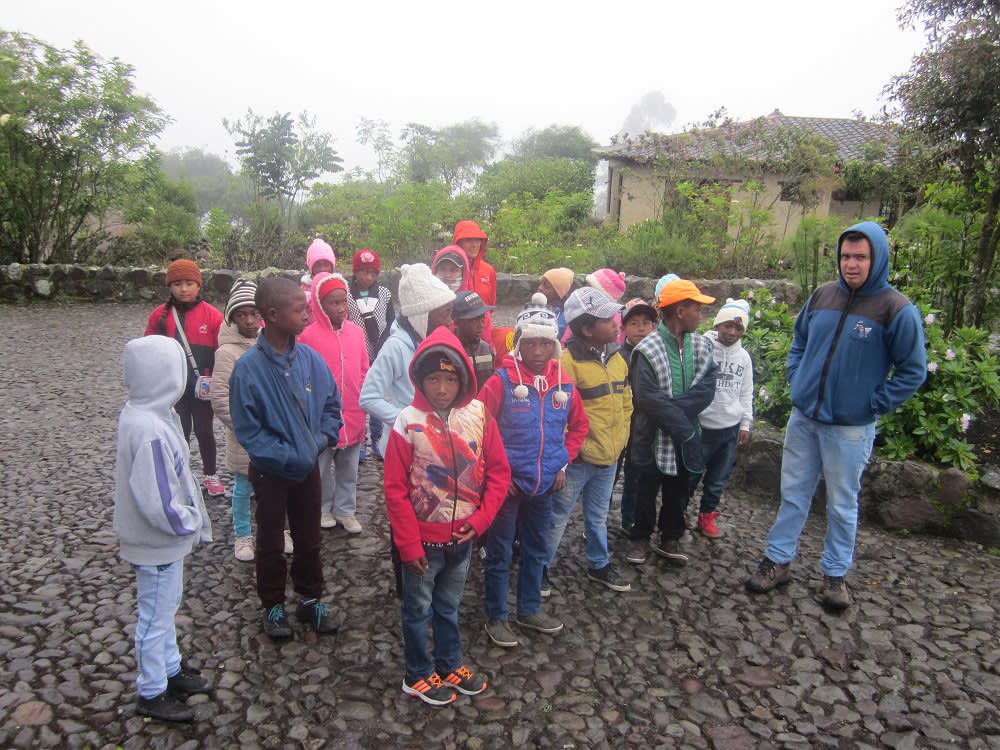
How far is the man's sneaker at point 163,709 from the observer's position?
104 inches

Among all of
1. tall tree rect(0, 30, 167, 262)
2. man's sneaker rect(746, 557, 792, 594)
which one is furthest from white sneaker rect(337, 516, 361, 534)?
tall tree rect(0, 30, 167, 262)

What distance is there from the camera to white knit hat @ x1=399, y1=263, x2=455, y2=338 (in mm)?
3594

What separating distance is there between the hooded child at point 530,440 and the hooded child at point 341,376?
49.3 inches

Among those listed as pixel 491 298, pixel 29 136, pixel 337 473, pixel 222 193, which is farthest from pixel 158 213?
pixel 222 193

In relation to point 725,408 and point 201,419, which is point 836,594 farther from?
point 201,419

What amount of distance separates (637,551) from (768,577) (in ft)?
2.44

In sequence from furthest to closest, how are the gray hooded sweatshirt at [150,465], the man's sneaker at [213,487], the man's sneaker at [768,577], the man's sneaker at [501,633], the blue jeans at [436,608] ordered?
1. the man's sneaker at [213,487]
2. the man's sneaker at [768,577]
3. the man's sneaker at [501,633]
4. the blue jeans at [436,608]
5. the gray hooded sweatshirt at [150,465]

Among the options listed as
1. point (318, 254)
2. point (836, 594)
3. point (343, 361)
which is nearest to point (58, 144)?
point (318, 254)

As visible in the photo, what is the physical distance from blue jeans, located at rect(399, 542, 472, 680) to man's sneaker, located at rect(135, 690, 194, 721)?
87 cm

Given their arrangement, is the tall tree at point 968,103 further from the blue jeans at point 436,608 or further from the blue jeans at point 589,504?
the blue jeans at point 436,608

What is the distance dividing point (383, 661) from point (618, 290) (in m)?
2.63

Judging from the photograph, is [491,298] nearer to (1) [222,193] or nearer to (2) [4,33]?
(2) [4,33]

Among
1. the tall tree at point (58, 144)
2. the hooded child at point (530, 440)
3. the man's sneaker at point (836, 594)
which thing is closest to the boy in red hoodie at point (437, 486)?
the hooded child at point (530, 440)

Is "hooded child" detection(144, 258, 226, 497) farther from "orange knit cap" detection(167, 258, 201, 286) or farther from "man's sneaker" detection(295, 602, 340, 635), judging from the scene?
"man's sneaker" detection(295, 602, 340, 635)
